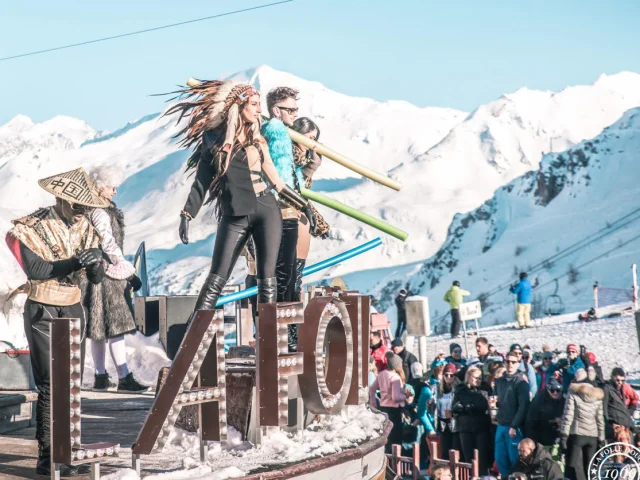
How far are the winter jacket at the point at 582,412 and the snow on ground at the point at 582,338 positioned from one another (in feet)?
25.3

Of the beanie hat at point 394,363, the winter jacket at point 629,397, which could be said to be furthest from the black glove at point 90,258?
the winter jacket at point 629,397

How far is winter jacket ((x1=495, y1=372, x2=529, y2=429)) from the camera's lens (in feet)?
35.5

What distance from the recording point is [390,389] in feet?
38.8

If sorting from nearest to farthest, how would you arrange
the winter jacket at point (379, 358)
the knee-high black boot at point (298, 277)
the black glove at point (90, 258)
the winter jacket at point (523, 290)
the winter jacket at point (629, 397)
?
the black glove at point (90, 258), the knee-high black boot at point (298, 277), the winter jacket at point (629, 397), the winter jacket at point (379, 358), the winter jacket at point (523, 290)

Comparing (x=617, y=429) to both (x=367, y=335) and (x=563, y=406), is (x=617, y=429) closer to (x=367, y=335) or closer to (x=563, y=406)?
(x=563, y=406)

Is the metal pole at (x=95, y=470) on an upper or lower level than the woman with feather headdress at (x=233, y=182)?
lower

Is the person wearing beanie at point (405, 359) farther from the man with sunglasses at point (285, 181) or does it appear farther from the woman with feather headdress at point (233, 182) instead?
the woman with feather headdress at point (233, 182)

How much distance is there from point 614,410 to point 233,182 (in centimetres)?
565

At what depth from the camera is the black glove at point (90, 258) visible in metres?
6.03

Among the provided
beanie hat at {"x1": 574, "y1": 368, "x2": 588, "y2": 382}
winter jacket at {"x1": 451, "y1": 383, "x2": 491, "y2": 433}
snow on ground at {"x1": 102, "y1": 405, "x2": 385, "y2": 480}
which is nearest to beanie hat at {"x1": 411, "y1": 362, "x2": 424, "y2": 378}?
winter jacket at {"x1": 451, "y1": 383, "x2": 491, "y2": 433}

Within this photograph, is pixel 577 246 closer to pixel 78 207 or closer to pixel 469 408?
pixel 469 408

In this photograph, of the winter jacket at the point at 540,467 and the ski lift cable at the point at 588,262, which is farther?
the ski lift cable at the point at 588,262

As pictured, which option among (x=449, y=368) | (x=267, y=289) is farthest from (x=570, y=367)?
(x=267, y=289)

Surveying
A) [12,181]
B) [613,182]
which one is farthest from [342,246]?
[12,181]
